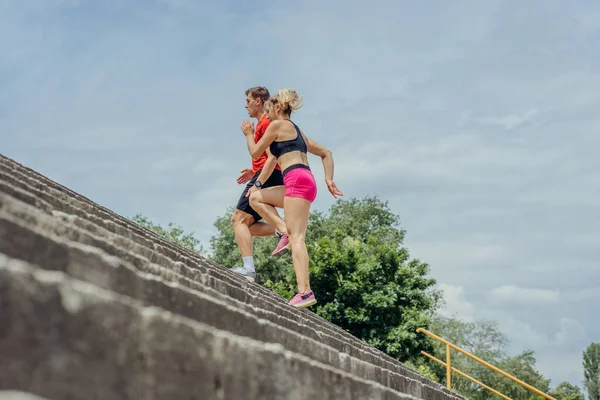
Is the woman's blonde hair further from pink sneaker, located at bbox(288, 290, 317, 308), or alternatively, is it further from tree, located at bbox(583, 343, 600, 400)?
tree, located at bbox(583, 343, 600, 400)

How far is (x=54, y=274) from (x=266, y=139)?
5.75 metres

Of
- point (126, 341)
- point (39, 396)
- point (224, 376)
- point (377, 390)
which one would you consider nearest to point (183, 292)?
point (224, 376)

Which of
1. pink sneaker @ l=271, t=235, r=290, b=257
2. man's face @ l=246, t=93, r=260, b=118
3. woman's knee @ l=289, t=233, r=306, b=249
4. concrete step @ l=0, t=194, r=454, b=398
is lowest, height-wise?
→ concrete step @ l=0, t=194, r=454, b=398

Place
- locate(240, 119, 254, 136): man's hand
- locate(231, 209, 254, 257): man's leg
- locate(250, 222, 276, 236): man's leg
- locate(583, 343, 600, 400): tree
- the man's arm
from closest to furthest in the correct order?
the man's arm, locate(240, 119, 254, 136): man's hand, locate(231, 209, 254, 257): man's leg, locate(250, 222, 276, 236): man's leg, locate(583, 343, 600, 400): tree

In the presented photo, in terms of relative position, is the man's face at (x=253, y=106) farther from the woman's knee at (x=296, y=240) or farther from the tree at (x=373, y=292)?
the tree at (x=373, y=292)

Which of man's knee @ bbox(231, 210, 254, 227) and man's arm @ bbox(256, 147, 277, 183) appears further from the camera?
man's knee @ bbox(231, 210, 254, 227)

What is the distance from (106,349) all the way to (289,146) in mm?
5776

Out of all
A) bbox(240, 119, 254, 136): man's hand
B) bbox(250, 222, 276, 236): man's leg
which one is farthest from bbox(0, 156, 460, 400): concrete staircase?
bbox(250, 222, 276, 236): man's leg

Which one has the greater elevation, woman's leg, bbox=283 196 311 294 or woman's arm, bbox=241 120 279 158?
woman's arm, bbox=241 120 279 158

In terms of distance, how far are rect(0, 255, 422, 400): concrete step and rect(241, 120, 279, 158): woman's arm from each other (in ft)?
17.4

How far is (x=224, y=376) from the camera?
1.41 m

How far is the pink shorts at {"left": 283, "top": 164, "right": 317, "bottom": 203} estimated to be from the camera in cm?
673

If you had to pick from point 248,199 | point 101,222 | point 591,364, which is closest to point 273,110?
point 248,199

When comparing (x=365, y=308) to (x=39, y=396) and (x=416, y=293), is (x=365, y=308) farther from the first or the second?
(x=39, y=396)
